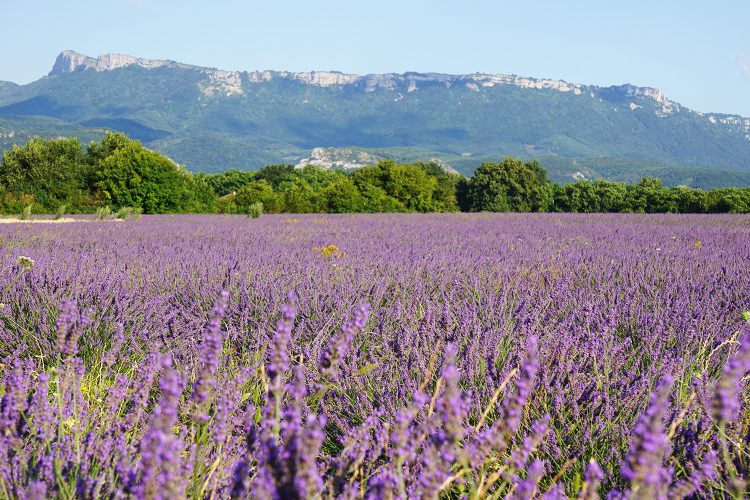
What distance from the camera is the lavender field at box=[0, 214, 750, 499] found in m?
0.95

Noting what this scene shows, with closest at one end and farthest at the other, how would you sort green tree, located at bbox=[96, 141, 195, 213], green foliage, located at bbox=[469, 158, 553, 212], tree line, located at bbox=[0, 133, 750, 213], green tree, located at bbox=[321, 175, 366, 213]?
green tree, located at bbox=[321, 175, 366, 213], tree line, located at bbox=[0, 133, 750, 213], green tree, located at bbox=[96, 141, 195, 213], green foliage, located at bbox=[469, 158, 553, 212]

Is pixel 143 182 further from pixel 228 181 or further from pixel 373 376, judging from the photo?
pixel 228 181

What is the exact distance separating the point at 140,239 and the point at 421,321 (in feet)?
15.5

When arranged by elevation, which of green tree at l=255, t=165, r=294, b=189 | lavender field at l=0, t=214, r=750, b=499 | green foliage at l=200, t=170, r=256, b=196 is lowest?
green foliage at l=200, t=170, r=256, b=196

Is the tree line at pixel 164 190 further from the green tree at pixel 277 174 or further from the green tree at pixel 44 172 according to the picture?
the green tree at pixel 277 174

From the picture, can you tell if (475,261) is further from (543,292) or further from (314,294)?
(314,294)

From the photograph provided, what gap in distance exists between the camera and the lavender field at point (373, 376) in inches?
37.3

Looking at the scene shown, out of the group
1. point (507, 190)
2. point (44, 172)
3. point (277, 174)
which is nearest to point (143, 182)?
point (44, 172)

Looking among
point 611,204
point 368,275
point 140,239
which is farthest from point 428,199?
point 368,275

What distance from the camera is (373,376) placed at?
86.0 inches

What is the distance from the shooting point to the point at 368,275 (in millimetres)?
3549

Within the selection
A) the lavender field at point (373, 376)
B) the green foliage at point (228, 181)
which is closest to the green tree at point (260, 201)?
the lavender field at point (373, 376)

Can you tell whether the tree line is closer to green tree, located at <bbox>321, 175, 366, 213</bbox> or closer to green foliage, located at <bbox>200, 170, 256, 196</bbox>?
green tree, located at <bbox>321, 175, 366, 213</bbox>

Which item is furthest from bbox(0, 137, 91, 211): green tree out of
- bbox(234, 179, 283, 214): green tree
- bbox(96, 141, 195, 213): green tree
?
bbox(234, 179, 283, 214): green tree
